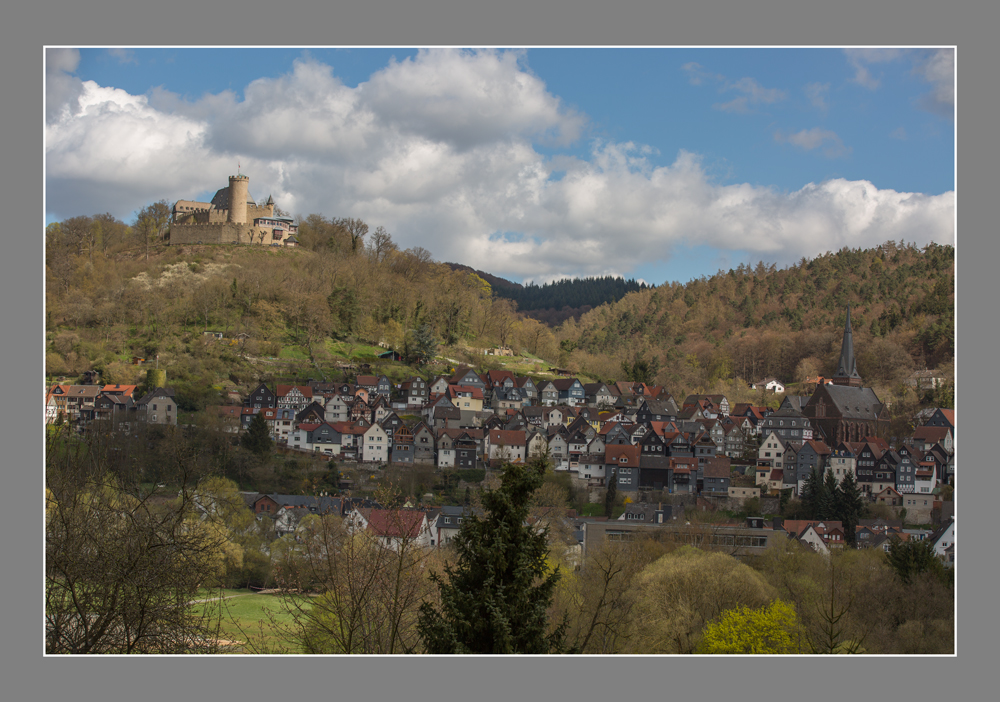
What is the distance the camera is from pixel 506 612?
6.83 meters

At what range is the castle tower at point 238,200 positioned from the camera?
42.9 m

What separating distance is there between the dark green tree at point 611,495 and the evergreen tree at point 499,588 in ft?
48.0

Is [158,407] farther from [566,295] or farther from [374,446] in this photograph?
[566,295]

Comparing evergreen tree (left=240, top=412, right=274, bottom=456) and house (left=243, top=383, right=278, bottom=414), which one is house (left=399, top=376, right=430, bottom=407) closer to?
house (left=243, top=383, right=278, bottom=414)

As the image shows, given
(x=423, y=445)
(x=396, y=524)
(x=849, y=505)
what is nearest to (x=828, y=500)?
(x=849, y=505)

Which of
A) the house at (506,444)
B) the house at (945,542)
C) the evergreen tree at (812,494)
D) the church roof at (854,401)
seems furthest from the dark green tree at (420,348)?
the house at (945,542)

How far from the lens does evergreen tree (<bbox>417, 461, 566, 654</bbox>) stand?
6770mm

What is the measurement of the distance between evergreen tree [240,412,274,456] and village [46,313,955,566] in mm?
338

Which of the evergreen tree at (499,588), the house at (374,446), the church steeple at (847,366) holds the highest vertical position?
the church steeple at (847,366)

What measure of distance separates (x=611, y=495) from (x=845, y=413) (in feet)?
27.9

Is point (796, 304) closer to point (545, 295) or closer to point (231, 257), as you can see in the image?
point (545, 295)

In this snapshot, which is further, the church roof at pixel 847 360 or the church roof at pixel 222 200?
the church roof at pixel 222 200

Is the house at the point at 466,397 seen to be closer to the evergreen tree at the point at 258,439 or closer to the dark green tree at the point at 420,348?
the dark green tree at the point at 420,348

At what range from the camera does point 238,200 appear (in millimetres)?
43219
